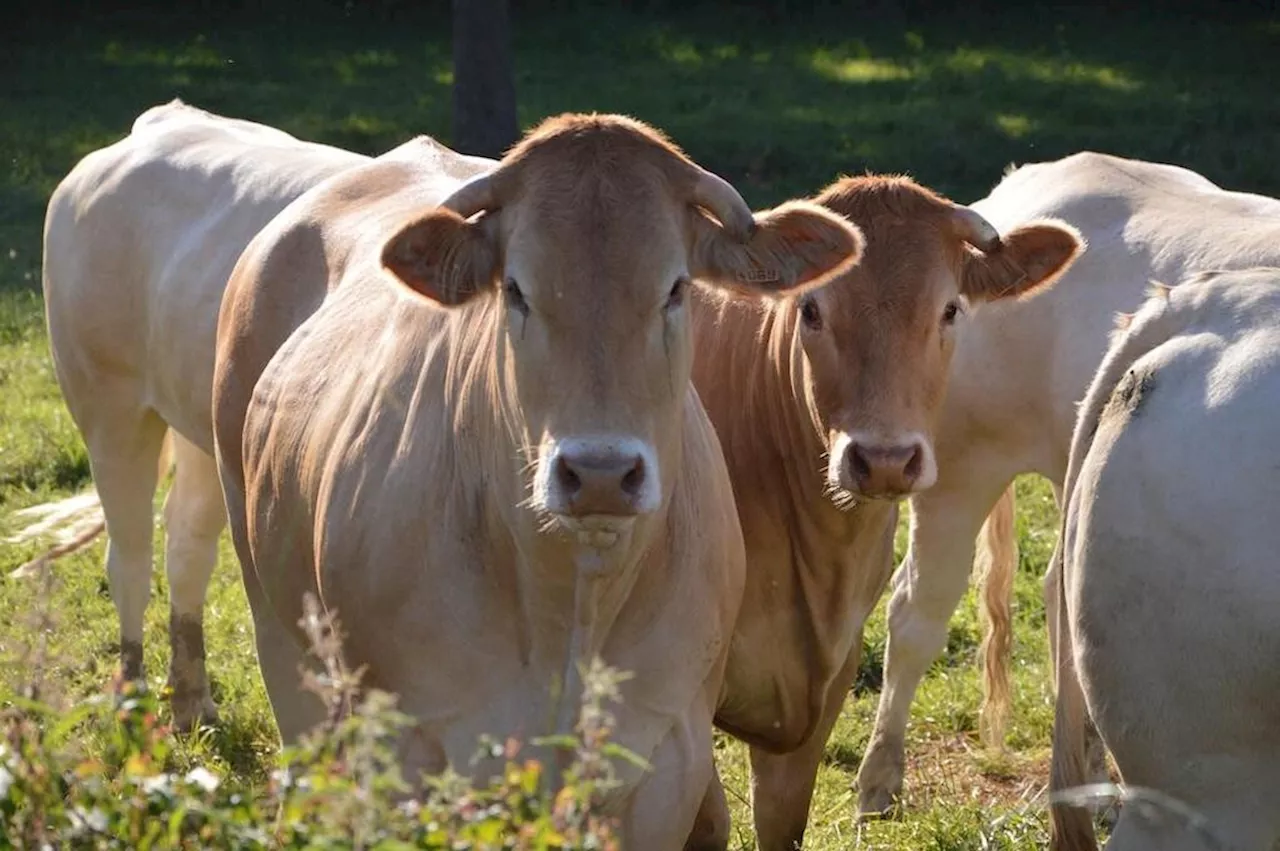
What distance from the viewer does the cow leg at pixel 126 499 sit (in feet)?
22.1

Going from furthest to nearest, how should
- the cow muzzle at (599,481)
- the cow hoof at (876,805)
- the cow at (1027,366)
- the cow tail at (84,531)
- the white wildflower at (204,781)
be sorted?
the cow tail at (84,531), the cow hoof at (876,805), the cow at (1027,366), the cow muzzle at (599,481), the white wildflower at (204,781)

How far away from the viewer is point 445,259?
393cm

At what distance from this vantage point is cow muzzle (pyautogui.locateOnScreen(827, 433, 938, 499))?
4383mm

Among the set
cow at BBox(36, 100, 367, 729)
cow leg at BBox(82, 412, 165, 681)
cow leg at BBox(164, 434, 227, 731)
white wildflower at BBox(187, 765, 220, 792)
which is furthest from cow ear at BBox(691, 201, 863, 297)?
cow leg at BBox(82, 412, 165, 681)

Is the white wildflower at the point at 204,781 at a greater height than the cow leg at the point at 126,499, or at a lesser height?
greater

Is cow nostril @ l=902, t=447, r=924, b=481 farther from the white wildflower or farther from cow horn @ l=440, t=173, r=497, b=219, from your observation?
the white wildflower

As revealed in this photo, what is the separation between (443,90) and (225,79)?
205cm

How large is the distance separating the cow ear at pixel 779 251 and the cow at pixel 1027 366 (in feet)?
4.97

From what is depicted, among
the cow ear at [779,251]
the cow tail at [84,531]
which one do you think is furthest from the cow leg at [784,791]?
the cow tail at [84,531]

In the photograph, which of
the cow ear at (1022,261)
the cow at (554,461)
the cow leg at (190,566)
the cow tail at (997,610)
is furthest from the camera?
the cow leg at (190,566)

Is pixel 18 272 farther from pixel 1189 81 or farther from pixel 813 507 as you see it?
pixel 1189 81

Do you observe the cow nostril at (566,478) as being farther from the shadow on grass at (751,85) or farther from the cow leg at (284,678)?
the shadow on grass at (751,85)

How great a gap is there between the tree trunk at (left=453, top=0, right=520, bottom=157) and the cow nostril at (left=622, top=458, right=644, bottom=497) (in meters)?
12.0

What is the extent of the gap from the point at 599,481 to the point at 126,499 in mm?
3705
